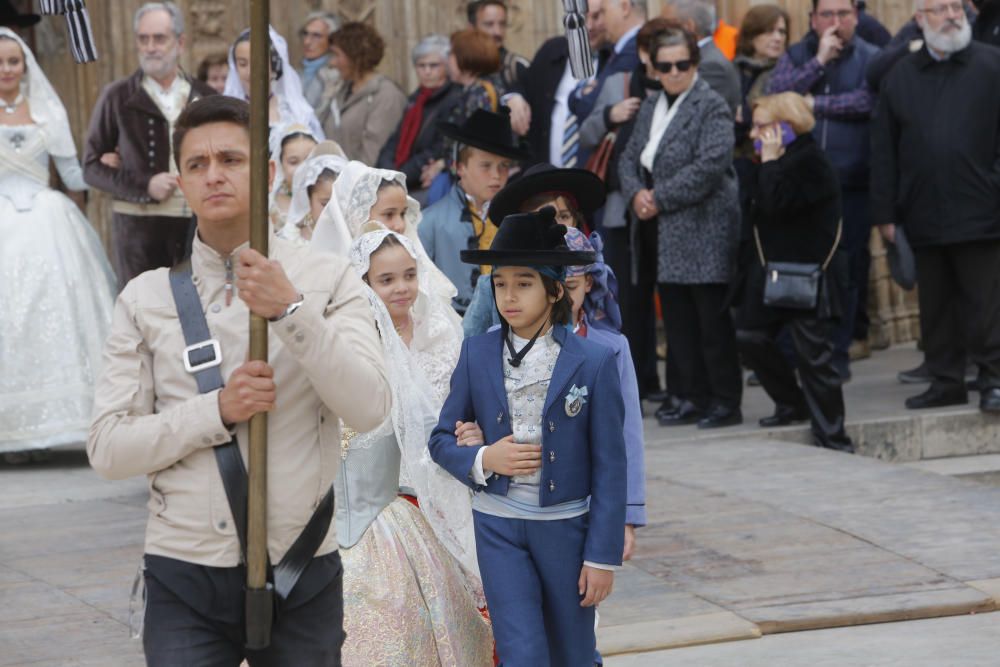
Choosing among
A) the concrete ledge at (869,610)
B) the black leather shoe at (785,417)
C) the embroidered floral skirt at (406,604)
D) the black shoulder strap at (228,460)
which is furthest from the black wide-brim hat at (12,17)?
the black shoulder strap at (228,460)

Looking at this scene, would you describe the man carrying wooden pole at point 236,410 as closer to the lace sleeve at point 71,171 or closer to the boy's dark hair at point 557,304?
the boy's dark hair at point 557,304

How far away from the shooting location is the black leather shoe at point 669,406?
33.2ft

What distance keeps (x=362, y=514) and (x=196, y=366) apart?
1954 millimetres

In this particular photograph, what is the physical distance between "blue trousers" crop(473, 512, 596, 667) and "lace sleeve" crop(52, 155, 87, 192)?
562cm

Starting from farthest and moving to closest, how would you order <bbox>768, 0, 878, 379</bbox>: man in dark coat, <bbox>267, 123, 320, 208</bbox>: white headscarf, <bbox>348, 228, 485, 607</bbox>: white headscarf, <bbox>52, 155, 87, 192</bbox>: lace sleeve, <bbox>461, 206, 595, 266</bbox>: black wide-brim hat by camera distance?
<bbox>768, 0, 878, 379</bbox>: man in dark coat < <bbox>52, 155, 87, 192</bbox>: lace sleeve < <bbox>267, 123, 320, 208</bbox>: white headscarf < <bbox>348, 228, 485, 607</bbox>: white headscarf < <bbox>461, 206, 595, 266</bbox>: black wide-brim hat

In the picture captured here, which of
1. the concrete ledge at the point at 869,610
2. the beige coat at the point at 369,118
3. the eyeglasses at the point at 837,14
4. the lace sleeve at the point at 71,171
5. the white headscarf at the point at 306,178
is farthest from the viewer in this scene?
the beige coat at the point at 369,118

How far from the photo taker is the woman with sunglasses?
9547 mm

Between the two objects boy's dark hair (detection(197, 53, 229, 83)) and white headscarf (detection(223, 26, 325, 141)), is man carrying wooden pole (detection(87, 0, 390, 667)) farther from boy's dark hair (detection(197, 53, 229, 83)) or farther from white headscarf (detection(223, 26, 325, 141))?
boy's dark hair (detection(197, 53, 229, 83))

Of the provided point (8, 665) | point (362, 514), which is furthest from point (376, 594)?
point (8, 665)

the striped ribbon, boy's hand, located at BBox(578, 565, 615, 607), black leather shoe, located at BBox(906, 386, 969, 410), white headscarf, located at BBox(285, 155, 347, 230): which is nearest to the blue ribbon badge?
boy's hand, located at BBox(578, 565, 615, 607)

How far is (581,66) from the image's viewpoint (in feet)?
17.8

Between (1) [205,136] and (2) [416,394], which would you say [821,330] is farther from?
(1) [205,136]

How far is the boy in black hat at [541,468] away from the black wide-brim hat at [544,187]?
2.68 feet

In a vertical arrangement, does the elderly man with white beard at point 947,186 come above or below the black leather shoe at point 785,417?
above
